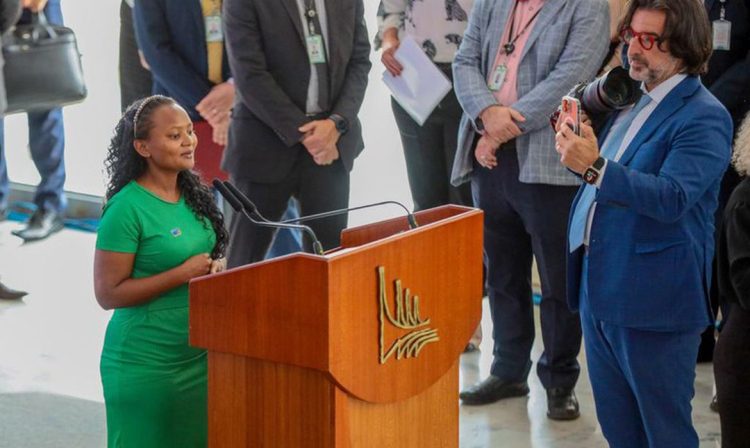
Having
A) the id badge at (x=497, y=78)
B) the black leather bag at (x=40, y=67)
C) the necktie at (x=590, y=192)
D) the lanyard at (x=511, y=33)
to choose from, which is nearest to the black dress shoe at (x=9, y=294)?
the black leather bag at (x=40, y=67)

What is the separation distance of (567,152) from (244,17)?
194 centimetres

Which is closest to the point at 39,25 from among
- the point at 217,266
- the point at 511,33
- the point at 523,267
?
the point at 511,33

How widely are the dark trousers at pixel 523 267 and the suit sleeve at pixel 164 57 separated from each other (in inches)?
55.3

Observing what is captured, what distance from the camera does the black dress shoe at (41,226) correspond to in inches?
261

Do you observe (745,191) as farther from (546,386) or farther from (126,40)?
(126,40)

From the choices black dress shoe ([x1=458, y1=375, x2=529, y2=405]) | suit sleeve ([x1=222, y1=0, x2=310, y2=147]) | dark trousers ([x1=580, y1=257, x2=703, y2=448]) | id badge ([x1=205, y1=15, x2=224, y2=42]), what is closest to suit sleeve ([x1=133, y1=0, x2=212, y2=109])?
id badge ([x1=205, y1=15, x2=224, y2=42])

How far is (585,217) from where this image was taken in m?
3.12

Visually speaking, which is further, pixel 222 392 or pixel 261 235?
pixel 261 235

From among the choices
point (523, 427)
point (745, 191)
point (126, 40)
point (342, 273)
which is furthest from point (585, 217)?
point (126, 40)

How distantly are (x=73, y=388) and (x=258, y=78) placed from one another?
4.46 feet

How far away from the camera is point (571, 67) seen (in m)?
4.00

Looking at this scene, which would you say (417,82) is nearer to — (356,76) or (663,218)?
(356,76)

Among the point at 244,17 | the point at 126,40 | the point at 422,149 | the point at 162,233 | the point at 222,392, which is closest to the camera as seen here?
the point at 222,392

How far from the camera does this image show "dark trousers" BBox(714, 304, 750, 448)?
3.25 meters
